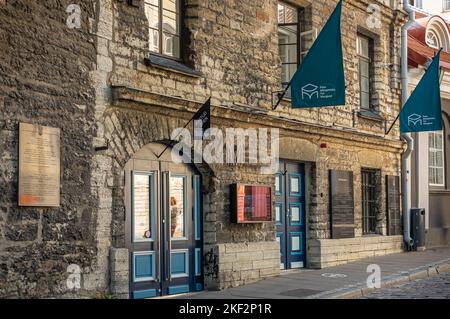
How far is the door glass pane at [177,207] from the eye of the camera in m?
11.9

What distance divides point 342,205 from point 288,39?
367cm

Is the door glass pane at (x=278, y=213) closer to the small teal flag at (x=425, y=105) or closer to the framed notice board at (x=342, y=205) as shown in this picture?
the framed notice board at (x=342, y=205)

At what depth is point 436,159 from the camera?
70.3 feet

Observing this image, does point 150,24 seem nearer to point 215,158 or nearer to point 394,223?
point 215,158

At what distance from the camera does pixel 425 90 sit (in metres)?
17.0

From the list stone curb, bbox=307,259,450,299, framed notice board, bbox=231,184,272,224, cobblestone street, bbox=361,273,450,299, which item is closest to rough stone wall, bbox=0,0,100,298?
framed notice board, bbox=231,184,272,224

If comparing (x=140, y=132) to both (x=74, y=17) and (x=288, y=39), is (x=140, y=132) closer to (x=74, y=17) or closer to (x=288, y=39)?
(x=74, y=17)

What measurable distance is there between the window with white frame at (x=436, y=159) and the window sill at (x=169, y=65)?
10.8 meters

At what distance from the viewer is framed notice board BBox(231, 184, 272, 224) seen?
42.0ft

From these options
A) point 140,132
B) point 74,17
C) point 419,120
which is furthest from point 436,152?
point 74,17

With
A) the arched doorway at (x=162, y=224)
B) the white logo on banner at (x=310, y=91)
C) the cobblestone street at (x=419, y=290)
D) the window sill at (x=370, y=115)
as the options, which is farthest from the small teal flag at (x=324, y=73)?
the window sill at (x=370, y=115)

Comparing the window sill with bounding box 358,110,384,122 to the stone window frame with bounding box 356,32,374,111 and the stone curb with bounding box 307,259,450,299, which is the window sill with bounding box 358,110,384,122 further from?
the stone curb with bounding box 307,259,450,299

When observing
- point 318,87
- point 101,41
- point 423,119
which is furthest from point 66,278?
point 423,119

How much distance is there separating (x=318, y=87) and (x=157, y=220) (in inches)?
141
